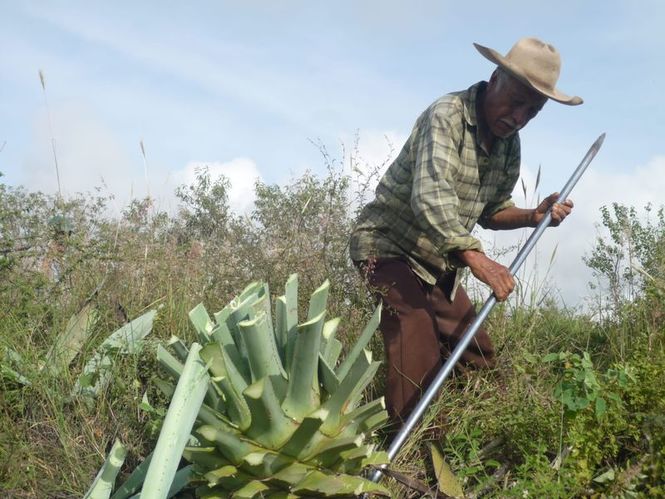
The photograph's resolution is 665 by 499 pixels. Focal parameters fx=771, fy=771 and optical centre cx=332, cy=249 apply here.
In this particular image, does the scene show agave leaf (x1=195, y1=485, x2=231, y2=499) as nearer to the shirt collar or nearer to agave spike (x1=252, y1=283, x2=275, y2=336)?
agave spike (x1=252, y1=283, x2=275, y2=336)

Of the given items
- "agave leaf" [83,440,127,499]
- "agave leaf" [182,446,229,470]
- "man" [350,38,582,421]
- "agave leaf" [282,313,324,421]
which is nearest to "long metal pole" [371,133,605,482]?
"man" [350,38,582,421]

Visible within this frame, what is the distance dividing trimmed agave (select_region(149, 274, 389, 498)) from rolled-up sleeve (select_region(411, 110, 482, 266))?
1.11 metres

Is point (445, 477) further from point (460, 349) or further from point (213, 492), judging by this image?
point (213, 492)

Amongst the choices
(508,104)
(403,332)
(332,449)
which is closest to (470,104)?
(508,104)

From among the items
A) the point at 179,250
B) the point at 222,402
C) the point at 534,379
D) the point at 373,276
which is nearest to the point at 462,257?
the point at 373,276

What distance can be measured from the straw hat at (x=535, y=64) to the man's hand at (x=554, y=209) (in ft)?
1.98

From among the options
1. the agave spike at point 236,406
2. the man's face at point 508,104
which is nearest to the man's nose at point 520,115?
the man's face at point 508,104

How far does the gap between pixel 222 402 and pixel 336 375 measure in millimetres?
404

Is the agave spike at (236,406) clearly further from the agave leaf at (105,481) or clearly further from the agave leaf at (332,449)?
the agave leaf at (105,481)

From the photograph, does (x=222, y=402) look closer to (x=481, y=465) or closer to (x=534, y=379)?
(x=481, y=465)

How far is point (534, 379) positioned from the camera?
4152 millimetres

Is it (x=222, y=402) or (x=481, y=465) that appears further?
A: (x=481, y=465)

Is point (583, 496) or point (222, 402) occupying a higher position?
point (583, 496)

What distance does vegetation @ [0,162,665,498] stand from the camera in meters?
3.23
